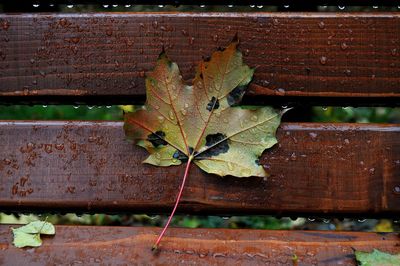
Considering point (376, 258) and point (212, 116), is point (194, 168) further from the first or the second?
point (376, 258)

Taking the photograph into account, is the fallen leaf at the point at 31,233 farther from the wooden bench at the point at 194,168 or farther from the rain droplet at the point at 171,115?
the rain droplet at the point at 171,115

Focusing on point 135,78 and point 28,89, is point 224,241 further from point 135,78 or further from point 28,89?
point 28,89

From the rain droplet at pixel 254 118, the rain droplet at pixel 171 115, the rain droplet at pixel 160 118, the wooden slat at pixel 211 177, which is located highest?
→ the rain droplet at pixel 254 118

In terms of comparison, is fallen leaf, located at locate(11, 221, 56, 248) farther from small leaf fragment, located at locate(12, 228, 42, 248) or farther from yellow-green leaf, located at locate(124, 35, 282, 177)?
yellow-green leaf, located at locate(124, 35, 282, 177)

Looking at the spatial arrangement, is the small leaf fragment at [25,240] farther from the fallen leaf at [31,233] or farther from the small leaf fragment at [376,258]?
the small leaf fragment at [376,258]

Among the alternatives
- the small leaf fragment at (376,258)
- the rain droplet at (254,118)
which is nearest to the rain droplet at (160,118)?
the rain droplet at (254,118)

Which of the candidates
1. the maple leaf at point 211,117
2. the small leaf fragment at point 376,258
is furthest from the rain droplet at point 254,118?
the small leaf fragment at point 376,258

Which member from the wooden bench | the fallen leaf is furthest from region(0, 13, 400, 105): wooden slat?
the fallen leaf

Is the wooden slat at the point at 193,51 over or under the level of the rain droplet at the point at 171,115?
over
